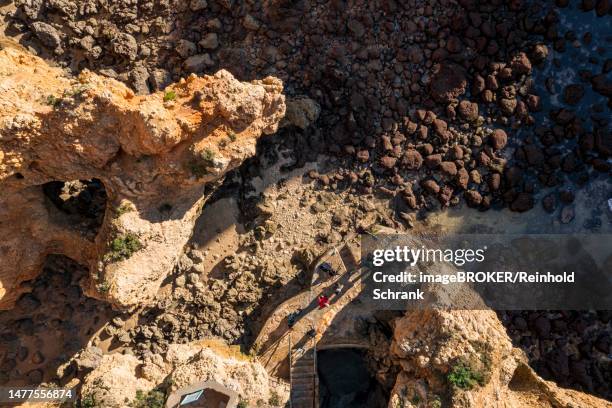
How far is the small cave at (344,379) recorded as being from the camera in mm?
16328

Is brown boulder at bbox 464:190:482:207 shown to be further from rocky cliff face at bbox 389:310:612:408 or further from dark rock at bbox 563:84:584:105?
dark rock at bbox 563:84:584:105

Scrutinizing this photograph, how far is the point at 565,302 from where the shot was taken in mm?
15812

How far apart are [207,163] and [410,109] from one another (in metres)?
8.01

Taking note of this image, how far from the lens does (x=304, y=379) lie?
47.6 feet

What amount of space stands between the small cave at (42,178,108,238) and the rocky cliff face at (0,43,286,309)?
2.14ft

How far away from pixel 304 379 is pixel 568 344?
9078 mm

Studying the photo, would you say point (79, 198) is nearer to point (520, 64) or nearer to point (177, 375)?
point (177, 375)

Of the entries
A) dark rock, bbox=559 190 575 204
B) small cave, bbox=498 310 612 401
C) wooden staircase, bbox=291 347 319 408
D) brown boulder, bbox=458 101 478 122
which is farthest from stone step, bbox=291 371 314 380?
dark rock, bbox=559 190 575 204

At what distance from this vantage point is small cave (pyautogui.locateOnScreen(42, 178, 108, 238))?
46.7ft

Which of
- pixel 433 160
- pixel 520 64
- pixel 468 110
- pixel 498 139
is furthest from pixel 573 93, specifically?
pixel 433 160

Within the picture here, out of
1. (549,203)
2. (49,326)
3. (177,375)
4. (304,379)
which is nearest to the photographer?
(177,375)

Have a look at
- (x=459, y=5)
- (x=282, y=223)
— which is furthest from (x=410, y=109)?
(x=282, y=223)

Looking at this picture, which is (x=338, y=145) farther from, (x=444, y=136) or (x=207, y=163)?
(x=207, y=163)

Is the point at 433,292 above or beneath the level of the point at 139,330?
above
